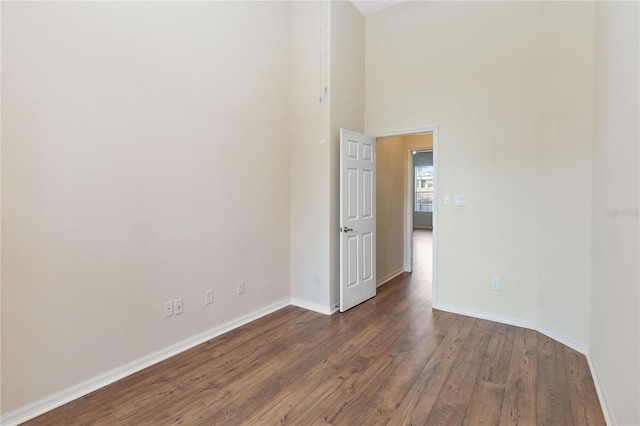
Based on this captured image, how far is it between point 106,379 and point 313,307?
6.63 ft

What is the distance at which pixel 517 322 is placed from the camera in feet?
Answer: 10.2

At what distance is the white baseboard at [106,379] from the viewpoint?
1810mm

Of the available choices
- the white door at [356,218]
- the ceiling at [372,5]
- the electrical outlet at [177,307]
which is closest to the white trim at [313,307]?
the white door at [356,218]

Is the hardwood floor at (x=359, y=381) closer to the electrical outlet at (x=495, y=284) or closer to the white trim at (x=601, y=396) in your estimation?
the white trim at (x=601, y=396)

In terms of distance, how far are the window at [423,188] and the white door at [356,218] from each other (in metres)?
8.41

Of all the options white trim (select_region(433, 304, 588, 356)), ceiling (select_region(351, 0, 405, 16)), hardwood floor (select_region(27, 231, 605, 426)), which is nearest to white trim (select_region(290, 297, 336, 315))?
hardwood floor (select_region(27, 231, 605, 426))

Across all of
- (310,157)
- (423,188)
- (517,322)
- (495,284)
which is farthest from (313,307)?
(423,188)

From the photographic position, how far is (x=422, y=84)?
141 inches

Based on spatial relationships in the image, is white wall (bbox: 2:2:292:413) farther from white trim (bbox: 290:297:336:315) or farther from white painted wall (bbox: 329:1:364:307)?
white painted wall (bbox: 329:1:364:307)

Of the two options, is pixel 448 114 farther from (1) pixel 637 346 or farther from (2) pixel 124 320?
(2) pixel 124 320

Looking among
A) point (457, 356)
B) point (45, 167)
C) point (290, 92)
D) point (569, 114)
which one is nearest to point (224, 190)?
point (45, 167)

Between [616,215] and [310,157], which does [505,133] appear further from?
[310,157]

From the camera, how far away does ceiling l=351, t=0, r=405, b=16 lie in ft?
12.2

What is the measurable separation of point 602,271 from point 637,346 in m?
0.92
